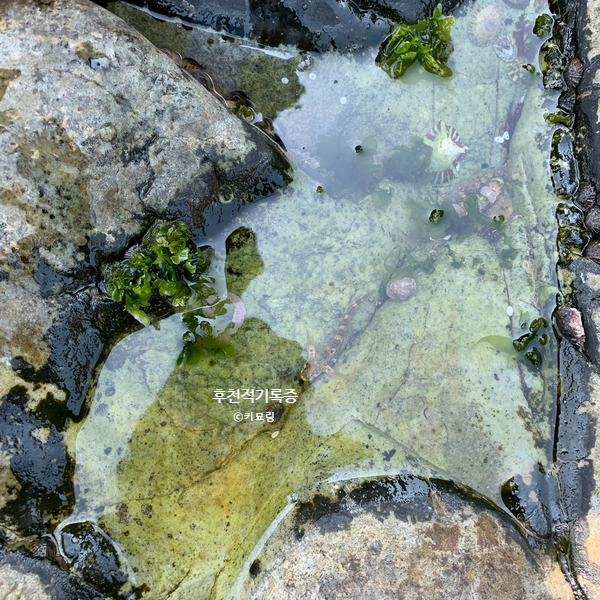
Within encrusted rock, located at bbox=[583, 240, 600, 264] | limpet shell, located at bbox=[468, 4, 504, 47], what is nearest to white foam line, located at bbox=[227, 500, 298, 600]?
encrusted rock, located at bbox=[583, 240, 600, 264]

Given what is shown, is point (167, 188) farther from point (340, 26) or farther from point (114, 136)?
point (340, 26)

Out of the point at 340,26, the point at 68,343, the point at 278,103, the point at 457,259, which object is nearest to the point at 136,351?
the point at 68,343

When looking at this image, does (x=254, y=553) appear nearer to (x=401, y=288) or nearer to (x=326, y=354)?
(x=326, y=354)

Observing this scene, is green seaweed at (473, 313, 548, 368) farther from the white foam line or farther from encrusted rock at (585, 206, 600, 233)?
the white foam line

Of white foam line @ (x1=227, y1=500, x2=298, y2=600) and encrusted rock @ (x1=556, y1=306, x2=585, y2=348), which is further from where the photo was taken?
encrusted rock @ (x1=556, y1=306, x2=585, y2=348)

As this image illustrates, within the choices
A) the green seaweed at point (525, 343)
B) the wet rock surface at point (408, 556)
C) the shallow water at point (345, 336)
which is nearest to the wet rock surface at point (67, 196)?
the shallow water at point (345, 336)

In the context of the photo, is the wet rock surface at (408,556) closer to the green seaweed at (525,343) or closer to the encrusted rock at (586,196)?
the green seaweed at (525,343)

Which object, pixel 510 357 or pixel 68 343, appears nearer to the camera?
pixel 68 343
